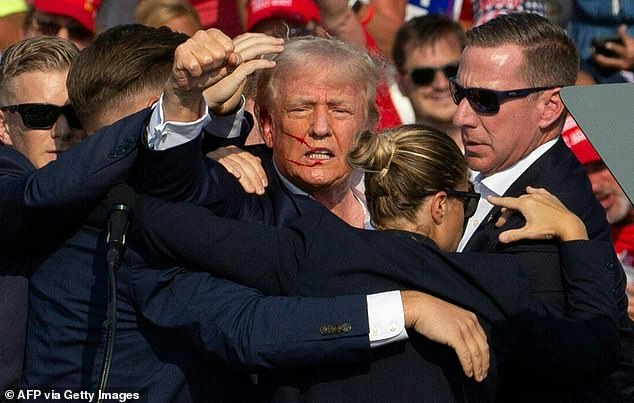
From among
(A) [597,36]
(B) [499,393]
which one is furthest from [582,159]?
(B) [499,393]

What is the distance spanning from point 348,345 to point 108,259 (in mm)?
659

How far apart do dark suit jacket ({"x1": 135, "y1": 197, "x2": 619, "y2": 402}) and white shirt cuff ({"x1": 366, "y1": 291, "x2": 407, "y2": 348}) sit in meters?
0.07

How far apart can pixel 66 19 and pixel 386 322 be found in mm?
4176

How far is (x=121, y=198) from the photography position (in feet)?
11.6

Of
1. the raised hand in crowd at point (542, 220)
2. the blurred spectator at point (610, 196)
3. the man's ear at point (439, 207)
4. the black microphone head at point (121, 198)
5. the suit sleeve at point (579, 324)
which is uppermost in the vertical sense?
the black microphone head at point (121, 198)

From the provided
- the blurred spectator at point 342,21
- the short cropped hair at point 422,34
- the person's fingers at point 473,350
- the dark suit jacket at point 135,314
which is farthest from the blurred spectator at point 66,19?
the person's fingers at point 473,350

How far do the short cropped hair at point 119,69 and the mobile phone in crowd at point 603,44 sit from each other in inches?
152

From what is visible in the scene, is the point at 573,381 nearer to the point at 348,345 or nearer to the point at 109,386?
the point at 348,345

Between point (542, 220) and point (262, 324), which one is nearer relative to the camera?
point (262, 324)

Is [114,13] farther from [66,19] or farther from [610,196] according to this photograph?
[610,196]

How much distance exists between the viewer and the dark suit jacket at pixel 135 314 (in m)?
3.47

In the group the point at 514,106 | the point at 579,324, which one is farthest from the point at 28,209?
the point at 514,106

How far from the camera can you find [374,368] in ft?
11.5

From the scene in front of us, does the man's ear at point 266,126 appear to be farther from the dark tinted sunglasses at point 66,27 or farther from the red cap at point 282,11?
the dark tinted sunglasses at point 66,27
